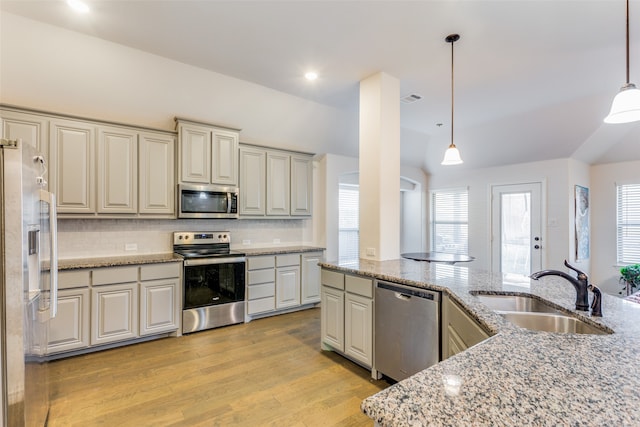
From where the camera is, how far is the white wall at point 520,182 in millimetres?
5227

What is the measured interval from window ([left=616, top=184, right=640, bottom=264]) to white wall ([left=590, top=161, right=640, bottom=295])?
0.07 meters

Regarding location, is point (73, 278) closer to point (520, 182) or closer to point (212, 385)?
point (212, 385)

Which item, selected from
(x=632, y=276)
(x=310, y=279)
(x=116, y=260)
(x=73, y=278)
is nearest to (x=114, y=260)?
(x=116, y=260)

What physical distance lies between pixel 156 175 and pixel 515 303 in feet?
12.0

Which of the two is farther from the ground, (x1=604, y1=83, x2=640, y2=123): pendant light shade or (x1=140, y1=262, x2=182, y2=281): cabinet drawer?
(x1=604, y1=83, x2=640, y2=123): pendant light shade

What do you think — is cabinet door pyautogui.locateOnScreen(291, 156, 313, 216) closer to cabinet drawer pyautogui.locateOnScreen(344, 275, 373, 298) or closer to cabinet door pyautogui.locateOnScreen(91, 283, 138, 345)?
cabinet drawer pyautogui.locateOnScreen(344, 275, 373, 298)

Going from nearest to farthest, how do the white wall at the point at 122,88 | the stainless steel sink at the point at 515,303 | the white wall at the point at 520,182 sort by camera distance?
the stainless steel sink at the point at 515,303 < the white wall at the point at 122,88 < the white wall at the point at 520,182

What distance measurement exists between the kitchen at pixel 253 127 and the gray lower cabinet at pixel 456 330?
89.6 inches

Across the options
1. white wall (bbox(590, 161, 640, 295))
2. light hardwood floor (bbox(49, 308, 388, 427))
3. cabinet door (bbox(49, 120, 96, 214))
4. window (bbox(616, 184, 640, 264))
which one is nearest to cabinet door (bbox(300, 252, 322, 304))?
light hardwood floor (bbox(49, 308, 388, 427))

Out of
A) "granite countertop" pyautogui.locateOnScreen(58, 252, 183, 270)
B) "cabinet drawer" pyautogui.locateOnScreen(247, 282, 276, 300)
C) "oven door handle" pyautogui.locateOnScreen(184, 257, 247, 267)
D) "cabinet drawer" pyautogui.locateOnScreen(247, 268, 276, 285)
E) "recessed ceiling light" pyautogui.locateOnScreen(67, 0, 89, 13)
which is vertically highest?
"recessed ceiling light" pyautogui.locateOnScreen(67, 0, 89, 13)

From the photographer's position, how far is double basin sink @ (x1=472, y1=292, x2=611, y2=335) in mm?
1546

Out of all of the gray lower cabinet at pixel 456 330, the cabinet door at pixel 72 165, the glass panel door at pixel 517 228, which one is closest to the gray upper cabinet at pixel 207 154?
the cabinet door at pixel 72 165

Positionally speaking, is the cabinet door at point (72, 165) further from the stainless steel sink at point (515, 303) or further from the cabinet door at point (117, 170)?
the stainless steel sink at point (515, 303)

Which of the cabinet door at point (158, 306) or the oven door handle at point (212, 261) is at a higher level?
the oven door handle at point (212, 261)
